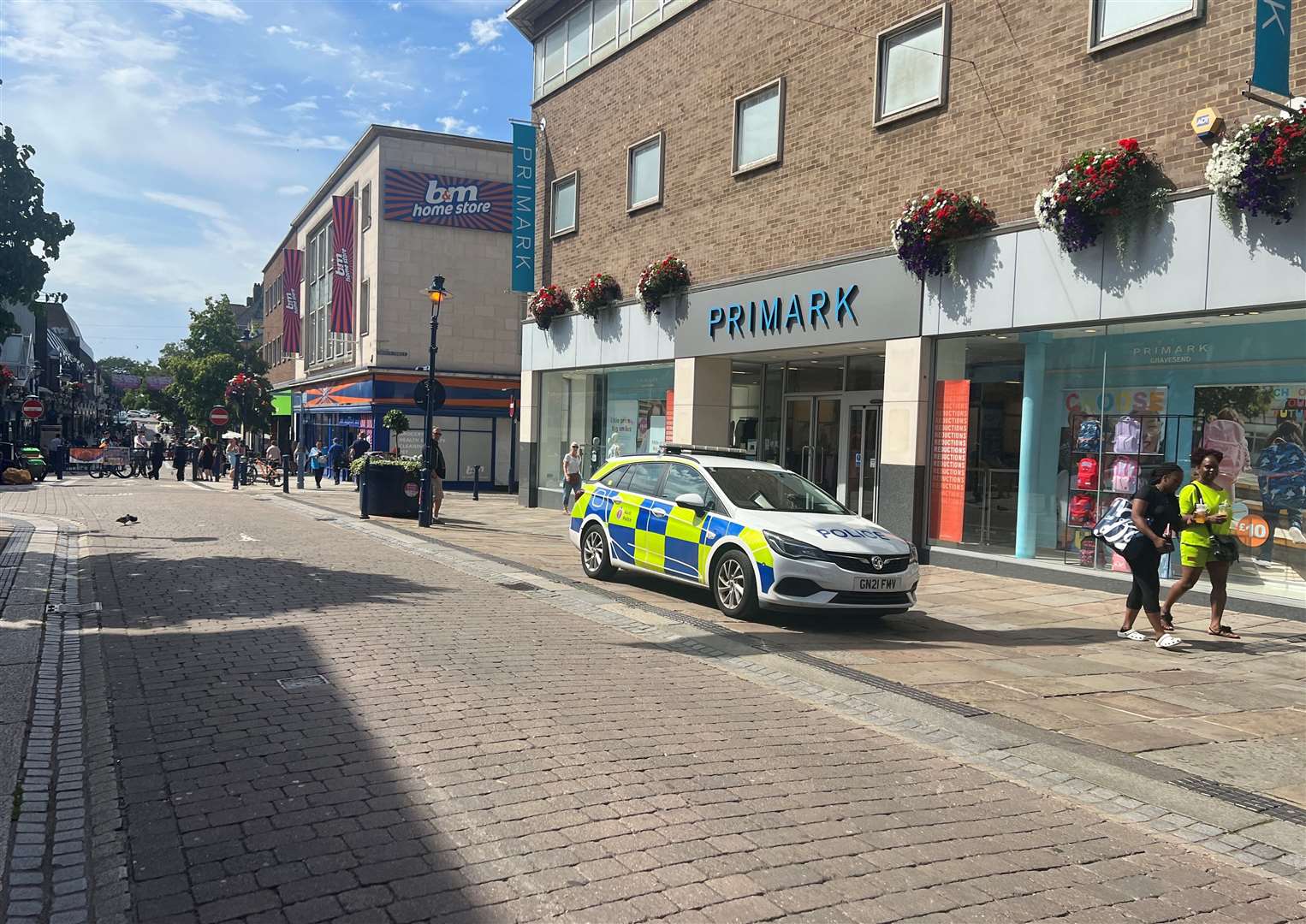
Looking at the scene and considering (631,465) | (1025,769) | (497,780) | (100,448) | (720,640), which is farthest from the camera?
(100,448)

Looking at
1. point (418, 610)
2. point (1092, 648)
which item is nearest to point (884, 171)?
point (1092, 648)

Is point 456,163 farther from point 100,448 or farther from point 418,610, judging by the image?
point 418,610

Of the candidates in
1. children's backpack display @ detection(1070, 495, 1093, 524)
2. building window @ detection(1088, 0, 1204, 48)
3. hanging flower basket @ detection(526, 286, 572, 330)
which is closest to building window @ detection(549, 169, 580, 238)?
hanging flower basket @ detection(526, 286, 572, 330)

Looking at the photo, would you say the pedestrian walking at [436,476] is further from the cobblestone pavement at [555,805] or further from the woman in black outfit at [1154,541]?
the woman in black outfit at [1154,541]

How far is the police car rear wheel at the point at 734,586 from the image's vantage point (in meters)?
9.27

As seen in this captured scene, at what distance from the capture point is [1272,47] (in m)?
9.24

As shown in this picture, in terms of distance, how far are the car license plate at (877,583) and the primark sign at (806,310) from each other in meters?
5.57

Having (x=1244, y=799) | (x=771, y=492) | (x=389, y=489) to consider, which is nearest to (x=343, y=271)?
(x=389, y=489)

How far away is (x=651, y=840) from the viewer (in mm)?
4039

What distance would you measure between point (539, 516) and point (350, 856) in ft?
58.2

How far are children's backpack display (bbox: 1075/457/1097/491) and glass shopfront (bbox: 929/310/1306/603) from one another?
15 mm

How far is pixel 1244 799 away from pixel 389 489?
16.9 meters

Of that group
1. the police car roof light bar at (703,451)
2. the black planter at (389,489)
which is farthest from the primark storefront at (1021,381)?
the black planter at (389,489)

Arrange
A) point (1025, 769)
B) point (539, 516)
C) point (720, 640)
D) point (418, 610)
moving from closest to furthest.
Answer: point (1025, 769), point (720, 640), point (418, 610), point (539, 516)
